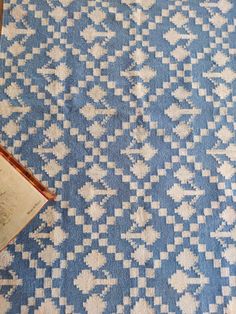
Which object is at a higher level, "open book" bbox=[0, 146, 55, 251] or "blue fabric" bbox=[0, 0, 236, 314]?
"blue fabric" bbox=[0, 0, 236, 314]

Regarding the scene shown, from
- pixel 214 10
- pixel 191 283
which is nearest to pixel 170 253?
pixel 191 283

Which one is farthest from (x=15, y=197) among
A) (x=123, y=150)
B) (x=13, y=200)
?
(x=123, y=150)

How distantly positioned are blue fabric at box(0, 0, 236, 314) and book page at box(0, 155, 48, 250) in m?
0.06

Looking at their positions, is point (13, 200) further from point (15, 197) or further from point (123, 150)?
point (123, 150)

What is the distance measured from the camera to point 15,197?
0.73 meters

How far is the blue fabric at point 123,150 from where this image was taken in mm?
783

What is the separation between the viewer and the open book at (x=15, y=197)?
0.73 metres

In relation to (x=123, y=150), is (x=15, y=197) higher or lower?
lower

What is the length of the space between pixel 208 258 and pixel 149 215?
12 cm

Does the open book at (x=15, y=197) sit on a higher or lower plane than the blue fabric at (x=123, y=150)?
lower

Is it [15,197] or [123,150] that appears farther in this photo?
[123,150]

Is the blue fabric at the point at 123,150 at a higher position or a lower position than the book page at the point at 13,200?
higher

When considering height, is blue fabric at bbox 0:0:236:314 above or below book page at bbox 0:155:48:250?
above

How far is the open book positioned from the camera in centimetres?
73
